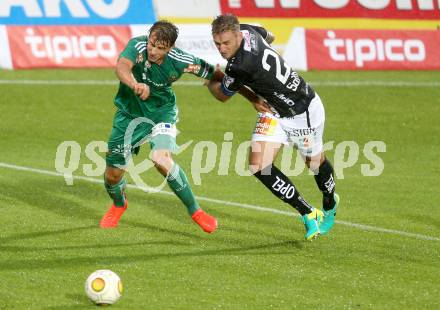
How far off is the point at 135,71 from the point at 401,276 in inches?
148

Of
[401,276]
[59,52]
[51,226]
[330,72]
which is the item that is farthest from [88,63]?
[401,276]

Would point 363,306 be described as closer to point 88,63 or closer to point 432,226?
point 432,226

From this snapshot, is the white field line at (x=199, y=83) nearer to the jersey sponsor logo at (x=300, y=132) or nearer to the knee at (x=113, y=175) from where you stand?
Answer: the knee at (x=113, y=175)

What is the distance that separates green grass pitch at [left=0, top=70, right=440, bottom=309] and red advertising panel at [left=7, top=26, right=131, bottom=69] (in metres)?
3.35

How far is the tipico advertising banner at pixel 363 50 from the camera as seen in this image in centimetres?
2520

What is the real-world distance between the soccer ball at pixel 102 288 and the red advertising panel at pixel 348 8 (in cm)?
1929

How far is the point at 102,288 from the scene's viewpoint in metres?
8.18

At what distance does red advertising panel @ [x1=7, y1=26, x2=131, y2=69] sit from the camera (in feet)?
78.9

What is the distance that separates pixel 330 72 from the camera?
25203 millimetres

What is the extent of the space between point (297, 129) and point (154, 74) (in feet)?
5.64

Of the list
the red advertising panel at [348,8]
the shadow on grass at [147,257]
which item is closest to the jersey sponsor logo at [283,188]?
the shadow on grass at [147,257]

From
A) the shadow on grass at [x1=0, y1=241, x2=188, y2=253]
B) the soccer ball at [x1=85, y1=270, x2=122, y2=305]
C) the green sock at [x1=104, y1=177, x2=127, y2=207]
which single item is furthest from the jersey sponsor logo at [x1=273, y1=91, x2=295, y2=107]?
the soccer ball at [x1=85, y1=270, x2=122, y2=305]

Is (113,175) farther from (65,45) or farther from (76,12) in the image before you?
(76,12)

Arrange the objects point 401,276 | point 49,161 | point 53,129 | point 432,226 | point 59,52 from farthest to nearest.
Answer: point 59,52, point 53,129, point 49,161, point 432,226, point 401,276
